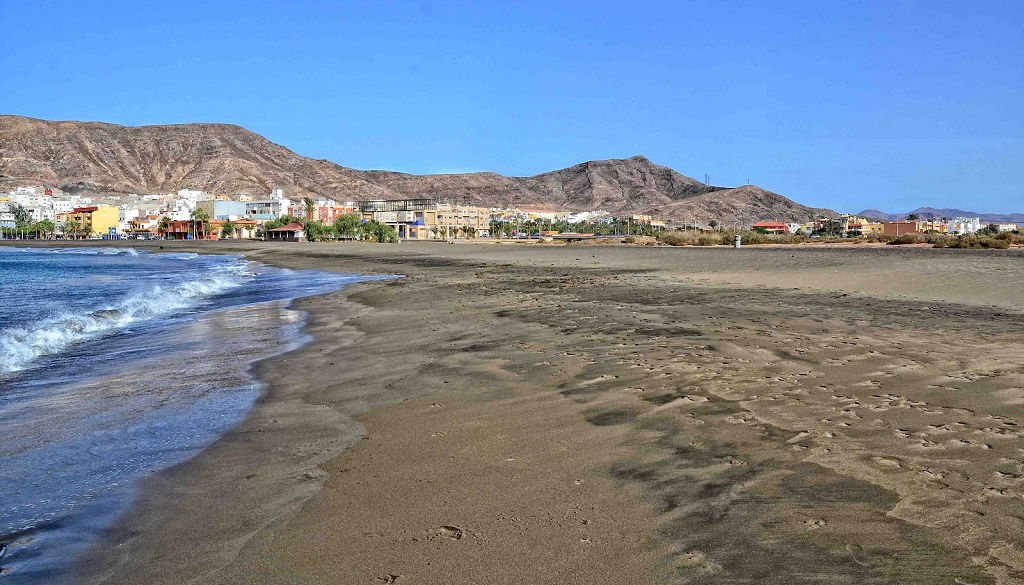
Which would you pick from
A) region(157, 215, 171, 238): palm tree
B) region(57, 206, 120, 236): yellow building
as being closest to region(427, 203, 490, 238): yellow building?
region(157, 215, 171, 238): palm tree

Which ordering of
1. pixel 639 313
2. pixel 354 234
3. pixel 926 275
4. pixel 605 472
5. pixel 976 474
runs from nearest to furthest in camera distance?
pixel 976 474 → pixel 605 472 → pixel 639 313 → pixel 926 275 → pixel 354 234

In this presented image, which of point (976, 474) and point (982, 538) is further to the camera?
point (976, 474)

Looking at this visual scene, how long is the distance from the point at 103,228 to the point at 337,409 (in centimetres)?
15547

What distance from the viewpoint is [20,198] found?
160125mm

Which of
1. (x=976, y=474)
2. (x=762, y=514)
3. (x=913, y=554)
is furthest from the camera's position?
(x=976, y=474)

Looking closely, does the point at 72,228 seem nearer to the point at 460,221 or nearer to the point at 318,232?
the point at 318,232

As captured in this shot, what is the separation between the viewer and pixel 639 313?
38.2 feet

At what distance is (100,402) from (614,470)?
15.5 ft

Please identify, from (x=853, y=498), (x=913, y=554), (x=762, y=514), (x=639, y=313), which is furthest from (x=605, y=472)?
(x=639, y=313)

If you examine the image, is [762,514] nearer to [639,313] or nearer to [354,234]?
[639,313]

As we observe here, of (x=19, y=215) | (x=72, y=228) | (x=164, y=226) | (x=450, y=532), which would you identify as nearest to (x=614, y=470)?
(x=450, y=532)

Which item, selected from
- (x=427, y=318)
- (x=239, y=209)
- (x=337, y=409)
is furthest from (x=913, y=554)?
(x=239, y=209)

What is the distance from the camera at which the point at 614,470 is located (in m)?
4.01

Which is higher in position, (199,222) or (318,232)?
(199,222)
